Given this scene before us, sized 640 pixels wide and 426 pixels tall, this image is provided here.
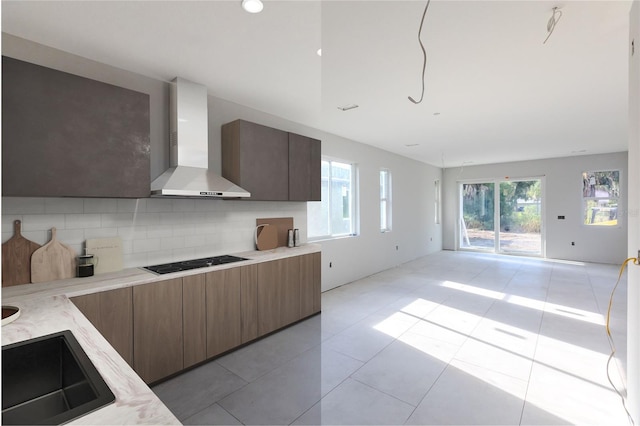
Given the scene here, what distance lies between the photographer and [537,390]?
2633mm

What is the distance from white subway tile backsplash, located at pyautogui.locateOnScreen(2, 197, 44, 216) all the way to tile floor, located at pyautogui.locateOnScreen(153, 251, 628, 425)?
167cm

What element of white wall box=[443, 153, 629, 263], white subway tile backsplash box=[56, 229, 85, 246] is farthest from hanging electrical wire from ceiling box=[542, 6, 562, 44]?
white wall box=[443, 153, 629, 263]

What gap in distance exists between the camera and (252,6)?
2152mm

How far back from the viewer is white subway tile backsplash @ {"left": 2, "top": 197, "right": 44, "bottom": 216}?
7.97ft

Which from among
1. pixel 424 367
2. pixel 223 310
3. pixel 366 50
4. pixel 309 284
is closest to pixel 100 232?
pixel 223 310

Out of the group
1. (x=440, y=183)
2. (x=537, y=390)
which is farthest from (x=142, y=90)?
(x=440, y=183)

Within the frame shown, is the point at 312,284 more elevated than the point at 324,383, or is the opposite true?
the point at 312,284

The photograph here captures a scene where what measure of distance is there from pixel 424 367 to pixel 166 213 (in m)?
2.81

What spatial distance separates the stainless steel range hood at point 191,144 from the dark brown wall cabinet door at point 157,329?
88 cm

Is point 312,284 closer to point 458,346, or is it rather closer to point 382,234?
point 458,346

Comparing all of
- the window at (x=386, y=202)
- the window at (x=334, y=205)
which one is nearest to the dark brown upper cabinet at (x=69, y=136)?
the window at (x=334, y=205)

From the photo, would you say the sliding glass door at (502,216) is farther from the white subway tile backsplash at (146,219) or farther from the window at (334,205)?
the white subway tile backsplash at (146,219)

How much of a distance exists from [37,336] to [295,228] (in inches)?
128

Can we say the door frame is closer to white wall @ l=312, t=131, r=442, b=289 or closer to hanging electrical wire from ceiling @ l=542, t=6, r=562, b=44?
white wall @ l=312, t=131, r=442, b=289
